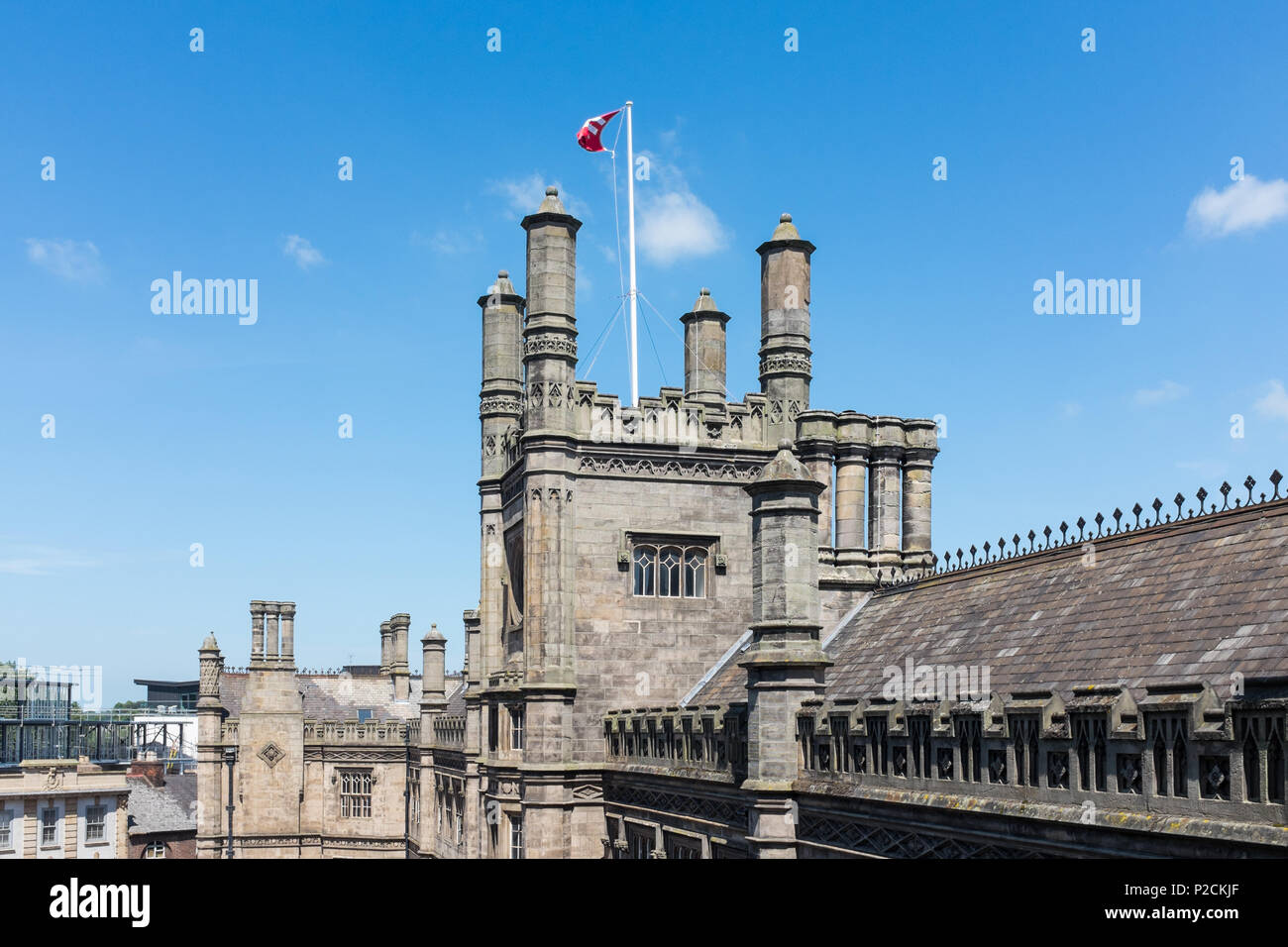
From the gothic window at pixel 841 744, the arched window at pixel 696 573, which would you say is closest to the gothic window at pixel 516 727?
the arched window at pixel 696 573

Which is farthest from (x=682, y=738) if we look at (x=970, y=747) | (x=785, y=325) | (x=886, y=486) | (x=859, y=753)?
(x=785, y=325)

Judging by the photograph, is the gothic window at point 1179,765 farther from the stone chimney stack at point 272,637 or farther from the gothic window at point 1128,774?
the stone chimney stack at point 272,637

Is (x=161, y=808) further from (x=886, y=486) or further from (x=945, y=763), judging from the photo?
(x=945, y=763)

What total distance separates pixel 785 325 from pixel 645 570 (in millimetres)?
7065

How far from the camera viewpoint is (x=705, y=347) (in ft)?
122

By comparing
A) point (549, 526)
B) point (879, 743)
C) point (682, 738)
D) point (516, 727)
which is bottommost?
point (516, 727)

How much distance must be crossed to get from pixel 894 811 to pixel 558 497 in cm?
1437

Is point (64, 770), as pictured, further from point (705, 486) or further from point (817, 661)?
point (817, 661)

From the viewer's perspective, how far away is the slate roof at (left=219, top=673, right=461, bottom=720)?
74.9 m

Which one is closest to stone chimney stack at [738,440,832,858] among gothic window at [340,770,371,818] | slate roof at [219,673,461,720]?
gothic window at [340,770,371,818]

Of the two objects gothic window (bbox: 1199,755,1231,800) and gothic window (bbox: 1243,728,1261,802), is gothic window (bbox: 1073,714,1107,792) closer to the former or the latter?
gothic window (bbox: 1199,755,1231,800)

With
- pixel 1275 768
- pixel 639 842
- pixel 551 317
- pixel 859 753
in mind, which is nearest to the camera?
pixel 1275 768

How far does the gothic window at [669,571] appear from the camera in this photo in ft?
103
